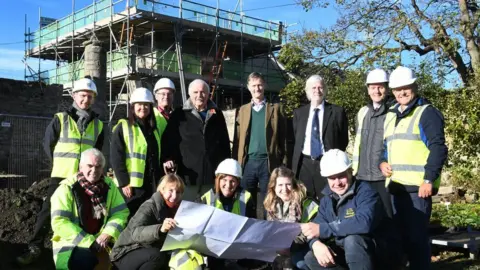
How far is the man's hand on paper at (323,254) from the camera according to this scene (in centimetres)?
425

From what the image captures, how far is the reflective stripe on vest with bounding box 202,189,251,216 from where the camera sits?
4.85 m

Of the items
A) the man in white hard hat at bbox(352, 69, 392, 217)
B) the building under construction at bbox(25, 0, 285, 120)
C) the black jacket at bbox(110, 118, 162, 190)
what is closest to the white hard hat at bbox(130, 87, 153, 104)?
the black jacket at bbox(110, 118, 162, 190)

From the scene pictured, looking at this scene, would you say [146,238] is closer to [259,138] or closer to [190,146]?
[190,146]

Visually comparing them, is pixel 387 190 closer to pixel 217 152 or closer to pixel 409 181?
pixel 409 181

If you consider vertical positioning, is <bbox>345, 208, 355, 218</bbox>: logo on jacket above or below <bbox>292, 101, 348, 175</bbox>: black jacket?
below

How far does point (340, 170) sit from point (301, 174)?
1.42m

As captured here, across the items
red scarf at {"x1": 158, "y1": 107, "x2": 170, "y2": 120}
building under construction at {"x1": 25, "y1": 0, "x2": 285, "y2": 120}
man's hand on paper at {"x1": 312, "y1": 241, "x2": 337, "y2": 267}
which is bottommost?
man's hand on paper at {"x1": 312, "y1": 241, "x2": 337, "y2": 267}

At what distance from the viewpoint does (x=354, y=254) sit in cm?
417

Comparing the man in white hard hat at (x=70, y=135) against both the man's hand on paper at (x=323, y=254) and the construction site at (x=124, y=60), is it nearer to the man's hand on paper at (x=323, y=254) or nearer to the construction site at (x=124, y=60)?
the man's hand on paper at (x=323, y=254)

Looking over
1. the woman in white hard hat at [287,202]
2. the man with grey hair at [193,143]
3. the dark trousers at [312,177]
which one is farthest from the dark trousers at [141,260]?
the dark trousers at [312,177]

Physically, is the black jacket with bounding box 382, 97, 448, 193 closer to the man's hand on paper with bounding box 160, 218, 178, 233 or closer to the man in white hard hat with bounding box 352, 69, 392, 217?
the man in white hard hat with bounding box 352, 69, 392, 217

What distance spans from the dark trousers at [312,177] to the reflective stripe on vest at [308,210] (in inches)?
23.7

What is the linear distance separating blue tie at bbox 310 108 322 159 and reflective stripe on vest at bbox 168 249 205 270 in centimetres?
179

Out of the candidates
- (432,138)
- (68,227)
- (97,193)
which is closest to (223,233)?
(97,193)
